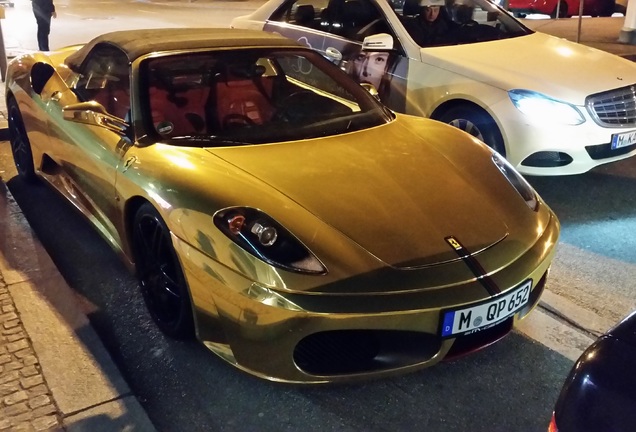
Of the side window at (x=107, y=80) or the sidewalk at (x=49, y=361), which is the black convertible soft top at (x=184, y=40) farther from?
the sidewalk at (x=49, y=361)

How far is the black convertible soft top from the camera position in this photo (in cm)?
361

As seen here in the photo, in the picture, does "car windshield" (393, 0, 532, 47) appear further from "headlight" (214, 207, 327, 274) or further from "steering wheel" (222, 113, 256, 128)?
"headlight" (214, 207, 327, 274)

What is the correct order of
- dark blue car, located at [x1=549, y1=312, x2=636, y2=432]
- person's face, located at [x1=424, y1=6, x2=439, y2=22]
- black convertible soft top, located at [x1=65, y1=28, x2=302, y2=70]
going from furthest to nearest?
1. person's face, located at [x1=424, y1=6, x2=439, y2=22]
2. black convertible soft top, located at [x1=65, y1=28, x2=302, y2=70]
3. dark blue car, located at [x1=549, y1=312, x2=636, y2=432]

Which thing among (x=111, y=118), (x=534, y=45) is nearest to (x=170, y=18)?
(x=534, y=45)

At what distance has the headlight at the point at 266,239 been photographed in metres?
2.57

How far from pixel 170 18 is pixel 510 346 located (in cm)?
1664

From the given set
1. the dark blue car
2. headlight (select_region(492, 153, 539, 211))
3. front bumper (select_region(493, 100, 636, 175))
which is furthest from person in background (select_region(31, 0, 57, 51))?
the dark blue car

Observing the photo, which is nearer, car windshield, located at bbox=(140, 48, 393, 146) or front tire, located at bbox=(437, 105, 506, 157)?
car windshield, located at bbox=(140, 48, 393, 146)

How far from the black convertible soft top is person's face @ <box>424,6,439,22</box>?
206 centimetres

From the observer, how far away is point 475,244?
109 inches

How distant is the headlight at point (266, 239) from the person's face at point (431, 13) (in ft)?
11.7

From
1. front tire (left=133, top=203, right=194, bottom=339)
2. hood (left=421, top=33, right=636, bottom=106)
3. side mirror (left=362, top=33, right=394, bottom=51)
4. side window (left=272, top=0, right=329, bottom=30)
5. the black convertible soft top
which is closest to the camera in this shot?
front tire (left=133, top=203, right=194, bottom=339)

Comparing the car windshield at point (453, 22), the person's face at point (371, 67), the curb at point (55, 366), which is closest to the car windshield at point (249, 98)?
the curb at point (55, 366)

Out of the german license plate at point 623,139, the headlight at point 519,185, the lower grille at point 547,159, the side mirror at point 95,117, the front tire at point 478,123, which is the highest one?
the side mirror at point 95,117
